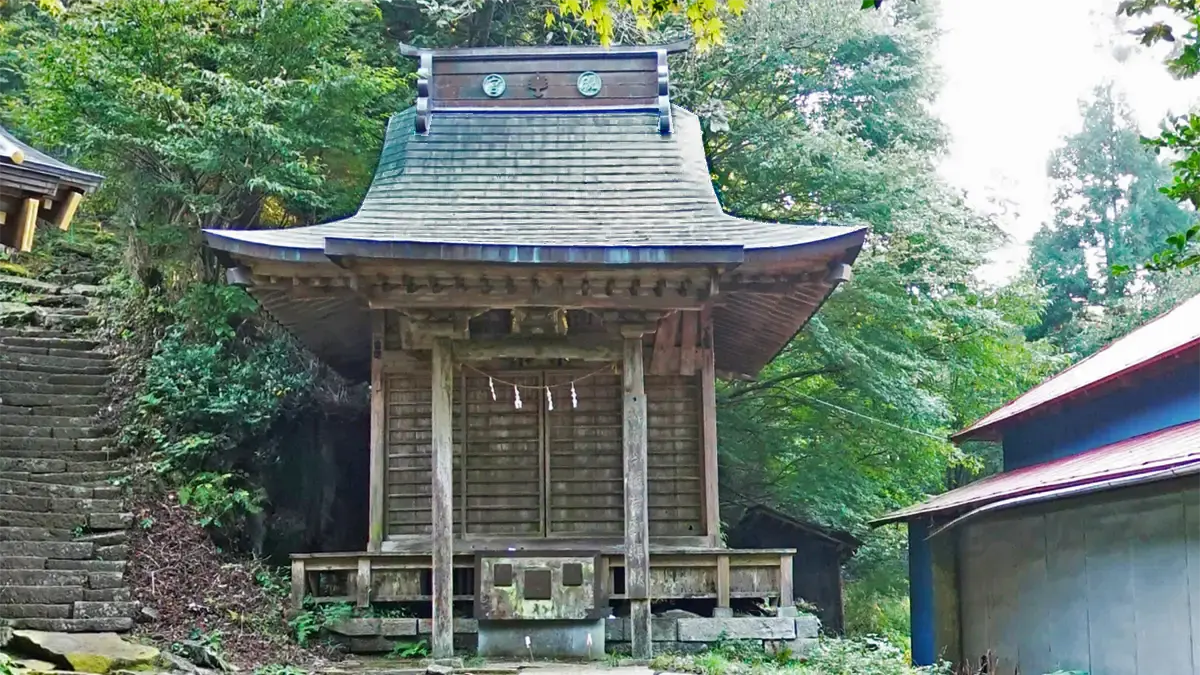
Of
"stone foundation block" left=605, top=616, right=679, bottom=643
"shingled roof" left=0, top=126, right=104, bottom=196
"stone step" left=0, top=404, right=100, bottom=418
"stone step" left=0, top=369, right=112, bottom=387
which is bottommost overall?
"stone foundation block" left=605, top=616, right=679, bottom=643

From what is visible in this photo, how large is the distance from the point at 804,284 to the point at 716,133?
775 cm

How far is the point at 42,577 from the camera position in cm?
1006

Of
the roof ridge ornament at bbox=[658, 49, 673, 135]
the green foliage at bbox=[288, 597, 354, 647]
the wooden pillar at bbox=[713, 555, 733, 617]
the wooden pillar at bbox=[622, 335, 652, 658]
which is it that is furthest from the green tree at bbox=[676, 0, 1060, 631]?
the green foliage at bbox=[288, 597, 354, 647]

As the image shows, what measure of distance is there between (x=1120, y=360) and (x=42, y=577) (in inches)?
506

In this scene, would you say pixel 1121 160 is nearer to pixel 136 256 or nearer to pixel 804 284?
pixel 804 284

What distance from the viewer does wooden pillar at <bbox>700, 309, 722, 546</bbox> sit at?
1112 cm

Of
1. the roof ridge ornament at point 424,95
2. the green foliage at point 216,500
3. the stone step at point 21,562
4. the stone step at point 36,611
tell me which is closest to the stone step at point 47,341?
the green foliage at point 216,500

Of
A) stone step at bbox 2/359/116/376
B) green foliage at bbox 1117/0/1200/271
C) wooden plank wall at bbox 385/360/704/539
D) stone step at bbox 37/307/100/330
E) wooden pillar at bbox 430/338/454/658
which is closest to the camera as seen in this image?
green foliage at bbox 1117/0/1200/271

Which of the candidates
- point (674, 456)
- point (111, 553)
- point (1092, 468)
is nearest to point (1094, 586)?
point (1092, 468)

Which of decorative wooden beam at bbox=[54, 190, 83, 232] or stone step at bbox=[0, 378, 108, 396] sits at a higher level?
decorative wooden beam at bbox=[54, 190, 83, 232]

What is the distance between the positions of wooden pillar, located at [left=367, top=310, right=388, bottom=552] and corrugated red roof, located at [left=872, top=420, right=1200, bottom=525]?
6911 mm

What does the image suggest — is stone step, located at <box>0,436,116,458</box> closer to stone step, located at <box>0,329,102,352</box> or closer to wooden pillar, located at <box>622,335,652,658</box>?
stone step, located at <box>0,329,102,352</box>

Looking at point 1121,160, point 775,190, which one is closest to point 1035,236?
point 1121,160

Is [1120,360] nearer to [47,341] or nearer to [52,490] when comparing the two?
[52,490]
